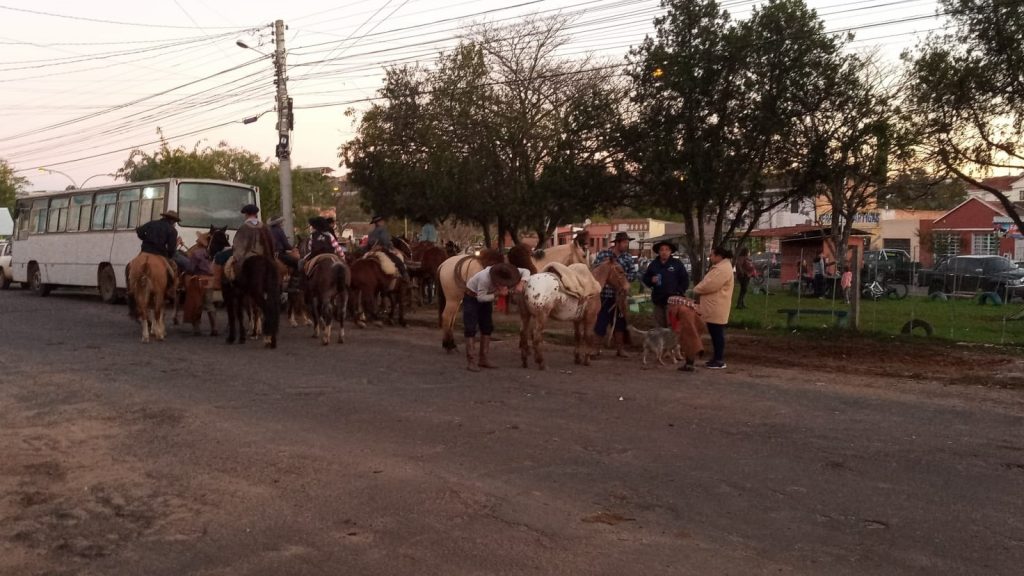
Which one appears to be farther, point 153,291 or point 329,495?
point 153,291

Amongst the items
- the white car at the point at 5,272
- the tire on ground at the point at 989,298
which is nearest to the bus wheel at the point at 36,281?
the white car at the point at 5,272

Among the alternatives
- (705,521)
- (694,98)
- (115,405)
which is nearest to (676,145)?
(694,98)

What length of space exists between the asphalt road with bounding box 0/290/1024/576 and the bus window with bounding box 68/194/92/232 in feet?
45.0

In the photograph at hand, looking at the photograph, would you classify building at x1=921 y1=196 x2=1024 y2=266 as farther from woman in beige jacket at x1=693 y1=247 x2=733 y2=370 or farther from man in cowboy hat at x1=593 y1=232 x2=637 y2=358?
woman in beige jacket at x1=693 y1=247 x2=733 y2=370

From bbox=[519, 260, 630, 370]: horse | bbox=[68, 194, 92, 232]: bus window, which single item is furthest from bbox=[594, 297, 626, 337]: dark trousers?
bbox=[68, 194, 92, 232]: bus window

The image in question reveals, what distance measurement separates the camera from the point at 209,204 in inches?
874

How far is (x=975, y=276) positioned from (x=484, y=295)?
69.1ft

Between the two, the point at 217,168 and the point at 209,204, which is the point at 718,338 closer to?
the point at 209,204

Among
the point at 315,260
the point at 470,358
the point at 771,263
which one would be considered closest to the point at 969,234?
the point at 771,263

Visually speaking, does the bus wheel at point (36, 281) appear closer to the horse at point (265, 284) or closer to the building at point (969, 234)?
the horse at point (265, 284)

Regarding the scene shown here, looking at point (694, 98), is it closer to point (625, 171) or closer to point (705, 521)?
point (625, 171)

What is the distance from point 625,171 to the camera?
18.9 m

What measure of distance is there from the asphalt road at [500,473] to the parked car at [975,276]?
60.4 feet

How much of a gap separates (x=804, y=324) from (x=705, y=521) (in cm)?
1347
